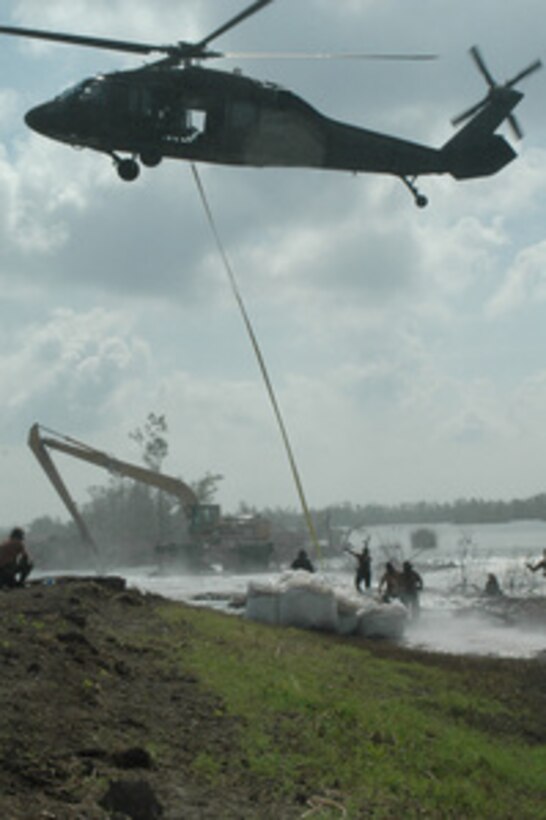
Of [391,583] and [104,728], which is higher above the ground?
[391,583]

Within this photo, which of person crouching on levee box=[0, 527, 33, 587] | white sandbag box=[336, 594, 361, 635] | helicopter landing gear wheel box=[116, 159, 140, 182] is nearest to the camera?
helicopter landing gear wheel box=[116, 159, 140, 182]

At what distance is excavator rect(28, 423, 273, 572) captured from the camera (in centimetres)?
4288

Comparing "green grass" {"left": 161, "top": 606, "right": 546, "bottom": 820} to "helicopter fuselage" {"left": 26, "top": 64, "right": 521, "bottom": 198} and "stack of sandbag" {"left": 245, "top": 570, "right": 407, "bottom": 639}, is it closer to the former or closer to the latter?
"stack of sandbag" {"left": 245, "top": 570, "right": 407, "bottom": 639}

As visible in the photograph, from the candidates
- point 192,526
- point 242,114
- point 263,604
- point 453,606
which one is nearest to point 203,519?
point 192,526

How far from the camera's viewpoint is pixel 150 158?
51.9 ft

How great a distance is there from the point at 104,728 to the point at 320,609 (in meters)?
11.2

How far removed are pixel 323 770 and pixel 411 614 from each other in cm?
1603

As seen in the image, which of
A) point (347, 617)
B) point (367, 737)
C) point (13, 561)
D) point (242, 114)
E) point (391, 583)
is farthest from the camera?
point (391, 583)

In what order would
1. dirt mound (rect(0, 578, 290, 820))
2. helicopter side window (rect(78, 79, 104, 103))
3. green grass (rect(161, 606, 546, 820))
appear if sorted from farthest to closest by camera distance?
→ helicopter side window (rect(78, 79, 104, 103)), green grass (rect(161, 606, 546, 820)), dirt mound (rect(0, 578, 290, 820))

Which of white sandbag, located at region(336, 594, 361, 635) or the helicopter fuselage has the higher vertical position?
the helicopter fuselage

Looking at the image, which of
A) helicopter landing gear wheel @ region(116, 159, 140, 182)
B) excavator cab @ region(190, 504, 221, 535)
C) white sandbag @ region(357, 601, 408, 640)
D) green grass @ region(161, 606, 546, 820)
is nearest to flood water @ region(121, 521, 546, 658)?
white sandbag @ region(357, 601, 408, 640)

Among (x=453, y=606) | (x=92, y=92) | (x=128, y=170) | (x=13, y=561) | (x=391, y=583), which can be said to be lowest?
(x=453, y=606)

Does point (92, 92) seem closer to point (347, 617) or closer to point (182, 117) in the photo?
point (182, 117)

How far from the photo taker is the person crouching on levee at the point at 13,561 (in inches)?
662
